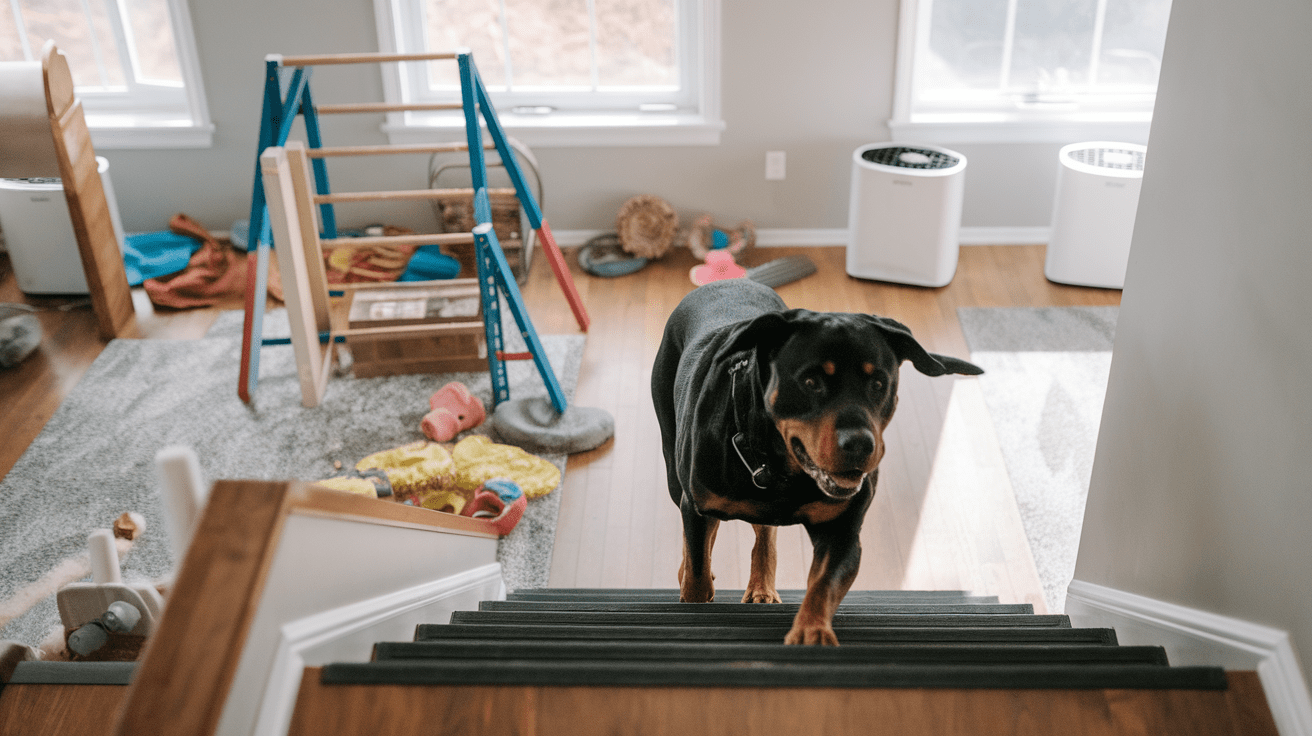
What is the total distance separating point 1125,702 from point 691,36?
3.48m

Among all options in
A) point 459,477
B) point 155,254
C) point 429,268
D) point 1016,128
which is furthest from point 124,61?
point 1016,128

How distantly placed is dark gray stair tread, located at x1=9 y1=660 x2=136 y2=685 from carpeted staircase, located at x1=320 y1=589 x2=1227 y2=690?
1.34 ft

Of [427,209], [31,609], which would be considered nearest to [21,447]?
A: [31,609]

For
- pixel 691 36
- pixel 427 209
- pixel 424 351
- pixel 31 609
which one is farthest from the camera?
pixel 427 209

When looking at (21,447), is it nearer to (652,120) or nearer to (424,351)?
(424,351)

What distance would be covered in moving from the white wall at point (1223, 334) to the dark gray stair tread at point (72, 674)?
1.54 m

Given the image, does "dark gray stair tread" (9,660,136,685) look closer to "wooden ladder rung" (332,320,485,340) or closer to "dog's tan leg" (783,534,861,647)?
"dog's tan leg" (783,534,861,647)

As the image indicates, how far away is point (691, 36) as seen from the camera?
13.8ft

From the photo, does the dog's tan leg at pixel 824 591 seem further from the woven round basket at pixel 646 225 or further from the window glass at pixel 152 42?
the window glass at pixel 152 42

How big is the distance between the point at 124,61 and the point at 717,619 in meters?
3.81

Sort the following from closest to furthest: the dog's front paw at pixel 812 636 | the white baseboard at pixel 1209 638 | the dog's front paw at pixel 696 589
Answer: the white baseboard at pixel 1209 638
the dog's front paw at pixel 812 636
the dog's front paw at pixel 696 589

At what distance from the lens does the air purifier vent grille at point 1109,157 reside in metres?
4.01

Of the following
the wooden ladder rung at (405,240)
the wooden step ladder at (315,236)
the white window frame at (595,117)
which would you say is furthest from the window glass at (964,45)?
the wooden ladder rung at (405,240)

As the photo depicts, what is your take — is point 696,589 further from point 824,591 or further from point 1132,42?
point 1132,42
